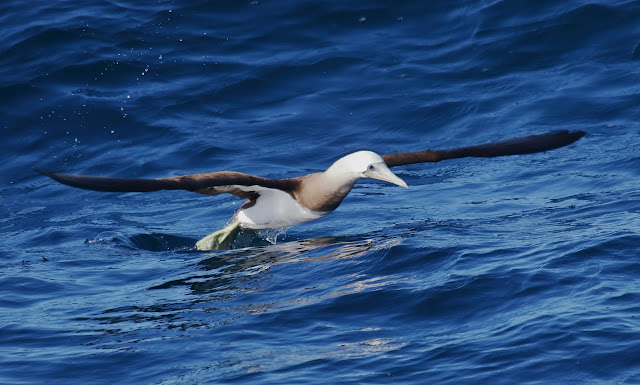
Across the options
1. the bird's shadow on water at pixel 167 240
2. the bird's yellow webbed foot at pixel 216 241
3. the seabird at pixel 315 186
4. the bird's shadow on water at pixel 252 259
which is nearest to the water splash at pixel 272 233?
the bird's shadow on water at pixel 167 240

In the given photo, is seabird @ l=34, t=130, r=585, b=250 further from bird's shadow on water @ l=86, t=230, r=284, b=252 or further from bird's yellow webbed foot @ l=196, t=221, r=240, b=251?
bird's shadow on water @ l=86, t=230, r=284, b=252

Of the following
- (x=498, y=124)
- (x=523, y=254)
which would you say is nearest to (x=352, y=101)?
(x=498, y=124)

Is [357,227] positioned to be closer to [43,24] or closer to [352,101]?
[352,101]

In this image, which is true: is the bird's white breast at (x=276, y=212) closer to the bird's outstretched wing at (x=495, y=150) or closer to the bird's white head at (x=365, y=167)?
the bird's white head at (x=365, y=167)

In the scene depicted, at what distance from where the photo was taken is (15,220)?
43.5 feet

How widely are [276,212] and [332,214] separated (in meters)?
1.38

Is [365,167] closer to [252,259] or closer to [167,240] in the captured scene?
[252,259]

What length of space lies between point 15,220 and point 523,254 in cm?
747

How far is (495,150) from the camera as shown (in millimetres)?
11258

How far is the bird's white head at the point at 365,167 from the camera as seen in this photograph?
10555 mm

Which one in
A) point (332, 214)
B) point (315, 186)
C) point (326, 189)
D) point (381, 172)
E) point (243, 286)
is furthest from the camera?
point (332, 214)

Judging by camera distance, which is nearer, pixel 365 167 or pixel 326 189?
pixel 365 167

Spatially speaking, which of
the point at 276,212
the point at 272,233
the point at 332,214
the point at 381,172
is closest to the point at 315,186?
the point at 276,212

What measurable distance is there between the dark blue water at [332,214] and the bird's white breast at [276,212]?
0.28m
